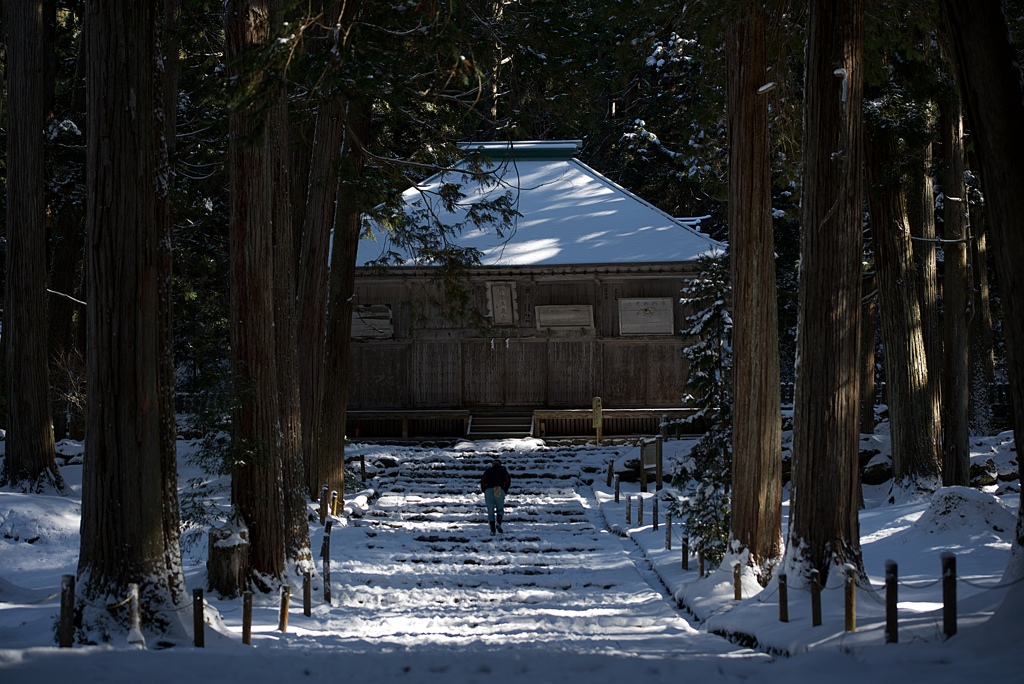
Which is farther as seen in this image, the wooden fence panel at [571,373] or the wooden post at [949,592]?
the wooden fence panel at [571,373]

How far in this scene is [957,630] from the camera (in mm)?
7195

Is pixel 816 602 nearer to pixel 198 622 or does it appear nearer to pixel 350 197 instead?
pixel 198 622

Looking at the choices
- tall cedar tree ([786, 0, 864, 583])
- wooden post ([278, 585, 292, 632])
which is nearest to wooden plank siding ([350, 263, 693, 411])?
tall cedar tree ([786, 0, 864, 583])

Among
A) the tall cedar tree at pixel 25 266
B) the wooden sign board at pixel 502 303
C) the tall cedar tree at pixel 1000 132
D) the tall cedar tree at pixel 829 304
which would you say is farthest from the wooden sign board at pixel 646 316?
the tall cedar tree at pixel 1000 132

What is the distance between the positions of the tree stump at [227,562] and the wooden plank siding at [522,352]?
49.7 ft

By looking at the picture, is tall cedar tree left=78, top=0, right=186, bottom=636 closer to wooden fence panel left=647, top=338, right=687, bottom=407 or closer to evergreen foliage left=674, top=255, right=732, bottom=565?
evergreen foliage left=674, top=255, right=732, bottom=565

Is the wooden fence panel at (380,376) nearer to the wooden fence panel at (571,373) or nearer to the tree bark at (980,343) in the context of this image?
the wooden fence panel at (571,373)

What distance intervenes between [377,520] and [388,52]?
9061 mm

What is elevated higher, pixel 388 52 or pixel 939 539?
pixel 388 52

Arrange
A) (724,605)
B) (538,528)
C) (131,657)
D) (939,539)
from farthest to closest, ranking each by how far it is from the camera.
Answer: (538,528)
(939,539)
(724,605)
(131,657)

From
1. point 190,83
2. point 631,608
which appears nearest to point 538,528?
point 631,608

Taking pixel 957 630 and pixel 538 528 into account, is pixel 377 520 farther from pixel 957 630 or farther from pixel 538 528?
pixel 957 630

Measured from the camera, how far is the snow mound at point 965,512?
46.6 ft

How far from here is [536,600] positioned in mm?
12867
